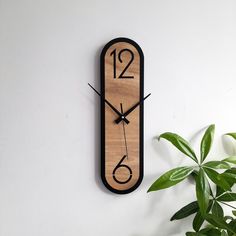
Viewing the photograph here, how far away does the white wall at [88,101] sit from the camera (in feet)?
3.84

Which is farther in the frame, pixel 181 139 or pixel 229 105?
pixel 229 105

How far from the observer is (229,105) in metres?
1.28

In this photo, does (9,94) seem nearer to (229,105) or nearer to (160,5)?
(160,5)

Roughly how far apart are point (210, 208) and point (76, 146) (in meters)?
0.56

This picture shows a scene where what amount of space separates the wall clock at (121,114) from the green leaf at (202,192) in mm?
230

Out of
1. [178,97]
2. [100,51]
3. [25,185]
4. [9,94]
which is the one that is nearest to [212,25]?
[178,97]

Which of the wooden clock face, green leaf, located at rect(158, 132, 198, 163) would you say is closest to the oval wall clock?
the wooden clock face

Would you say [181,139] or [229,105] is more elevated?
[229,105]

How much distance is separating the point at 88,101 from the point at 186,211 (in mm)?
565

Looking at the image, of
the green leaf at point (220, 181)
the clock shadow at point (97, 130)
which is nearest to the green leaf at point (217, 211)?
the green leaf at point (220, 181)

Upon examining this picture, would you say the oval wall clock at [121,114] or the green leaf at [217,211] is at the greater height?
the oval wall clock at [121,114]

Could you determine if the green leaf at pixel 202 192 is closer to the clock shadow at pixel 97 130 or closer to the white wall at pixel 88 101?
the white wall at pixel 88 101

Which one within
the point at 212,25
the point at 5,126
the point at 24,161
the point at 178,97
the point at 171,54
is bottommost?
the point at 24,161

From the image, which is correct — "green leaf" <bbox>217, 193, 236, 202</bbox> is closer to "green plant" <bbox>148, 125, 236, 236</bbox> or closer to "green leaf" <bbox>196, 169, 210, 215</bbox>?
"green plant" <bbox>148, 125, 236, 236</bbox>
